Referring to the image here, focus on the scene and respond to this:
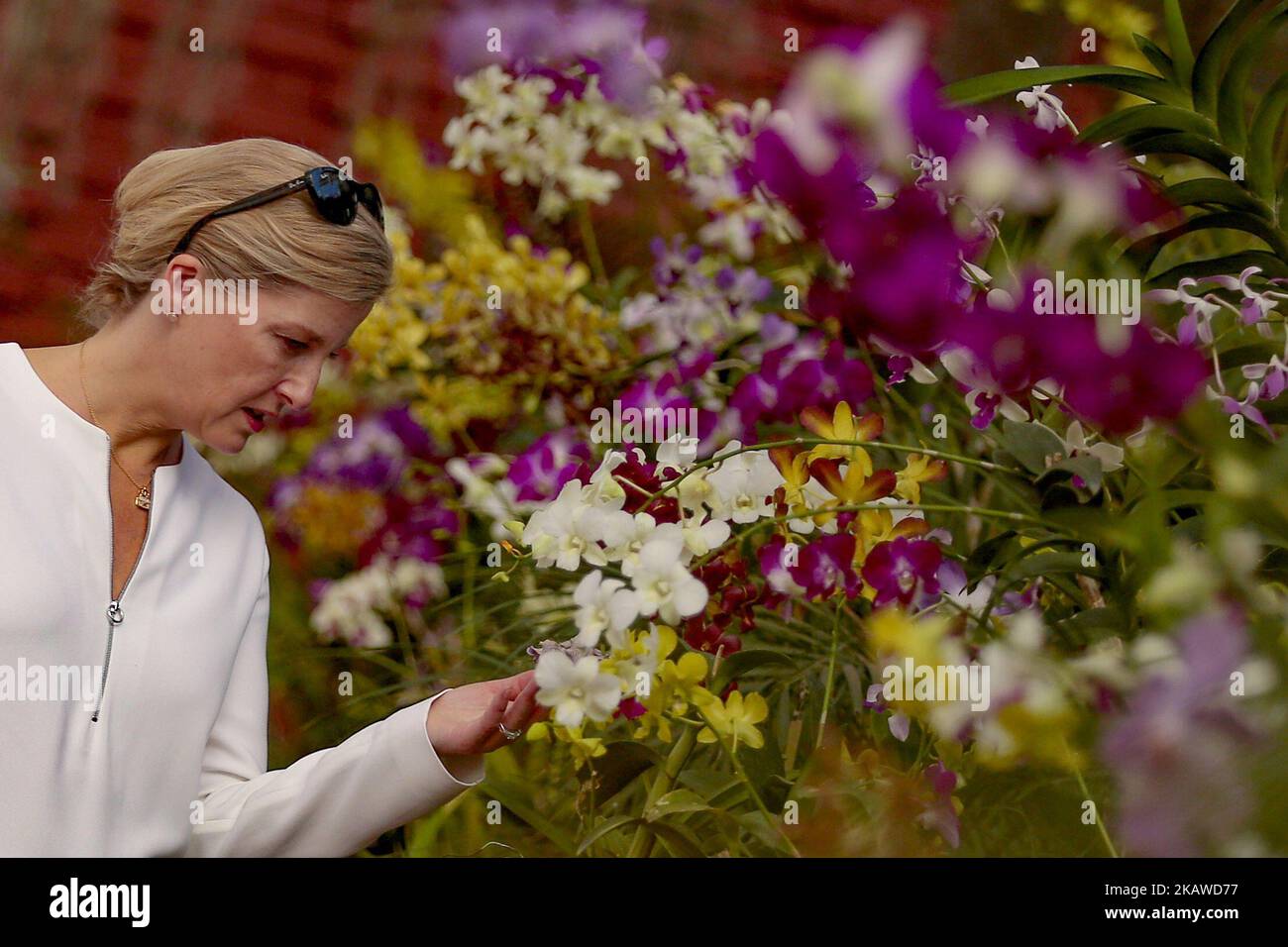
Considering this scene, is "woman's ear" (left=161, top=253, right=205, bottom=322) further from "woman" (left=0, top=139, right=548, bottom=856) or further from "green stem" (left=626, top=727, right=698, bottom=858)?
"green stem" (left=626, top=727, right=698, bottom=858)

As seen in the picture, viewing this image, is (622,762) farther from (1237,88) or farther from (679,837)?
(1237,88)

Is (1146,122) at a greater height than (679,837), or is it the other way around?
(1146,122)

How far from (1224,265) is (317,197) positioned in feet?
2.15

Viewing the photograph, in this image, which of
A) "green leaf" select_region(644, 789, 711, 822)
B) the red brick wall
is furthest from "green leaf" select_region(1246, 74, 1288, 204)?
the red brick wall

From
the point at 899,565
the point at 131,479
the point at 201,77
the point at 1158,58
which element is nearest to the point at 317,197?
the point at 131,479

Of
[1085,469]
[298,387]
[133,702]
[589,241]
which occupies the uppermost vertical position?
[589,241]

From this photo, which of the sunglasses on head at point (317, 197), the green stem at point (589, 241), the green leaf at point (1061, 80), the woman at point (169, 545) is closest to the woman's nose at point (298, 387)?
the woman at point (169, 545)

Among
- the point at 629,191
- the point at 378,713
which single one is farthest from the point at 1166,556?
the point at 629,191

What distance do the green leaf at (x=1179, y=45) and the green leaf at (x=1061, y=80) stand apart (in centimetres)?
2

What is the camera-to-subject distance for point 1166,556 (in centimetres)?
39

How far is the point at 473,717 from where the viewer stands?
0.95 metres

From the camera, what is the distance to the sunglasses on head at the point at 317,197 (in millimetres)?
983

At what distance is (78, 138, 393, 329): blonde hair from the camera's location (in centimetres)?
96

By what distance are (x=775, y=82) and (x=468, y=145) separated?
108 cm
